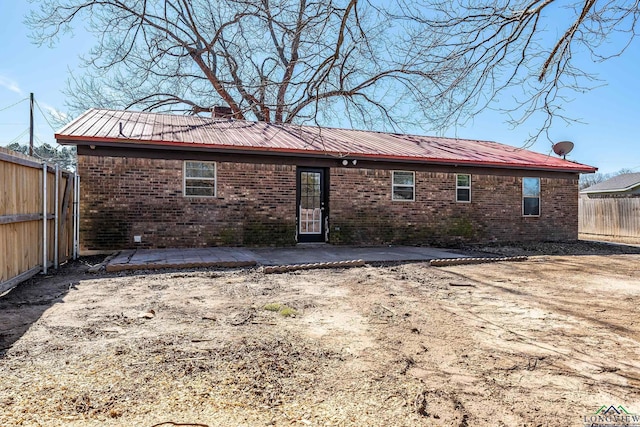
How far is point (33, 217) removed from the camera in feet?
19.6

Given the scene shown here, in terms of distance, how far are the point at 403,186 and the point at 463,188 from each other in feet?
7.06

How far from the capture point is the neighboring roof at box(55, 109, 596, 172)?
945 cm

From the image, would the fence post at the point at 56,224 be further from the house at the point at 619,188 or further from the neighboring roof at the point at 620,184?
the neighboring roof at the point at 620,184

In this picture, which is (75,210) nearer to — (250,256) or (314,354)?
(250,256)

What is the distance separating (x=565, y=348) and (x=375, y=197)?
28.1ft

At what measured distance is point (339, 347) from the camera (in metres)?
3.30

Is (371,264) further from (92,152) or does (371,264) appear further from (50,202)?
(92,152)

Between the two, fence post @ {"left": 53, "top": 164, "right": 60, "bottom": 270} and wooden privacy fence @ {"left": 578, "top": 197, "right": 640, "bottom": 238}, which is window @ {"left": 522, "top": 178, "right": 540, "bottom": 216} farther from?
fence post @ {"left": 53, "top": 164, "right": 60, "bottom": 270}

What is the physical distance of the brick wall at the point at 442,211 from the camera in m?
11.5

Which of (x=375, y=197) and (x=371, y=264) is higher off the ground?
(x=375, y=197)

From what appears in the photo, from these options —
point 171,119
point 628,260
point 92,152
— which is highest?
point 171,119

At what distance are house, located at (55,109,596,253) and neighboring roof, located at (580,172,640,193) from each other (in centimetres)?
1691

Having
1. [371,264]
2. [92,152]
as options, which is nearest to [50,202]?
[92,152]

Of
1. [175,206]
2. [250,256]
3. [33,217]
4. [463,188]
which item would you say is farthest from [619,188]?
[33,217]
